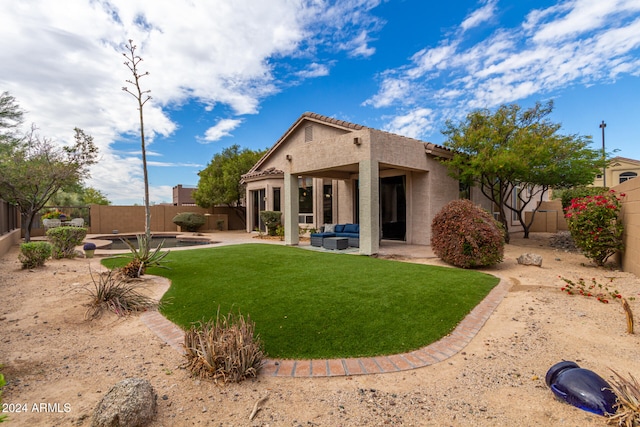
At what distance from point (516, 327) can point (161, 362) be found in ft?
16.6

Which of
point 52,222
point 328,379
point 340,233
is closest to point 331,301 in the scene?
point 328,379

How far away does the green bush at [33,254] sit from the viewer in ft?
27.4

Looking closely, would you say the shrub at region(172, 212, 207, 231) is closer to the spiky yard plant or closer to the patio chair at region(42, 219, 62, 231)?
the patio chair at region(42, 219, 62, 231)

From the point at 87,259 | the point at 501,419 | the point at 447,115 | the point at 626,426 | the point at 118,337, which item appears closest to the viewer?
the point at 626,426

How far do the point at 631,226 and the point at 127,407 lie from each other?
10.8 meters

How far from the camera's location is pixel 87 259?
1046cm

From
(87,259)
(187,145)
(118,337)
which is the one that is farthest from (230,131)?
(118,337)

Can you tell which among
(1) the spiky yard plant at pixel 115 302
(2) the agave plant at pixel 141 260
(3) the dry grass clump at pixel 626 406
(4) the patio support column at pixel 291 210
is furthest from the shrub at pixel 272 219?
(3) the dry grass clump at pixel 626 406

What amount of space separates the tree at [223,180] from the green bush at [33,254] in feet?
49.9

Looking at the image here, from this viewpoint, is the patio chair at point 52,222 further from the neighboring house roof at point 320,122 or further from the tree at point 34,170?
the neighboring house roof at point 320,122

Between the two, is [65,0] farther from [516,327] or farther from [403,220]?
[403,220]

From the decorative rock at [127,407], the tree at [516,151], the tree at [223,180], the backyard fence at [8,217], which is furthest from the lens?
the tree at [223,180]

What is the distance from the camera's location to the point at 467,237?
845 centimetres

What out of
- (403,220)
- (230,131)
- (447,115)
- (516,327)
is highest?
(230,131)
